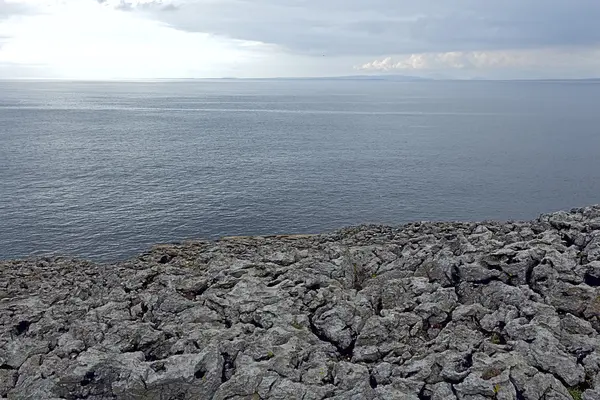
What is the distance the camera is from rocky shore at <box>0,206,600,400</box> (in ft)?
88.9

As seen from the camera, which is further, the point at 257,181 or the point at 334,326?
the point at 257,181

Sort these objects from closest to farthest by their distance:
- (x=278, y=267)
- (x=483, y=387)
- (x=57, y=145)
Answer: (x=483, y=387) < (x=278, y=267) < (x=57, y=145)

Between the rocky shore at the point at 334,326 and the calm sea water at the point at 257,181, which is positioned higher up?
the rocky shore at the point at 334,326

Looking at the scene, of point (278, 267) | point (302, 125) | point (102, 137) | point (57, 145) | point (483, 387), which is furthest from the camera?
point (302, 125)

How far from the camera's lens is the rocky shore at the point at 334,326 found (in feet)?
88.9

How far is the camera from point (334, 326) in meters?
32.8

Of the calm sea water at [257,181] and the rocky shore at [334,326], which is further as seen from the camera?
the calm sea water at [257,181]

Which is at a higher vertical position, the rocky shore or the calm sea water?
the rocky shore

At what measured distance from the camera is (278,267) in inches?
1654

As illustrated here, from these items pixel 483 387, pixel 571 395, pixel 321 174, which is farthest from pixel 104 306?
pixel 321 174

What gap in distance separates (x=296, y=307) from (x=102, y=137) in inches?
5276

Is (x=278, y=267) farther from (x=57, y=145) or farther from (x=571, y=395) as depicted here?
(x=57, y=145)

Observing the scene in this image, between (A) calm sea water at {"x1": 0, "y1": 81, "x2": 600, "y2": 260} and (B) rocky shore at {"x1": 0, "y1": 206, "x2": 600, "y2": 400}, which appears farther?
(A) calm sea water at {"x1": 0, "y1": 81, "x2": 600, "y2": 260}

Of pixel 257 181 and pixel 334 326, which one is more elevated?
pixel 334 326
